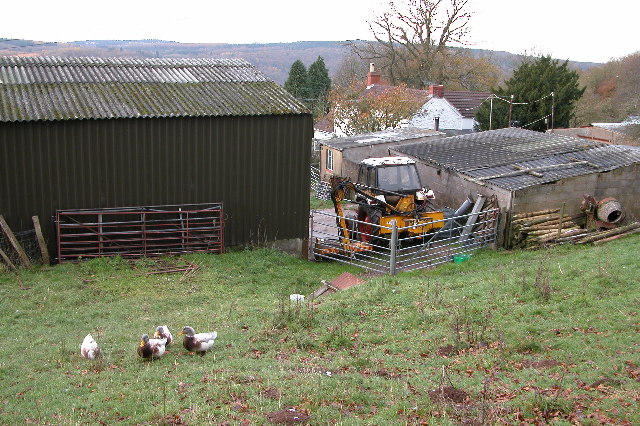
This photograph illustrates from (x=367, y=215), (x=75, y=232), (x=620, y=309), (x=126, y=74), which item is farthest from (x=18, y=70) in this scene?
(x=620, y=309)

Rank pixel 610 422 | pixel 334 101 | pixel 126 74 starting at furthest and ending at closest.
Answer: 1. pixel 334 101
2. pixel 126 74
3. pixel 610 422

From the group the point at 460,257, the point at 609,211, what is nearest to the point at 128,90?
the point at 460,257

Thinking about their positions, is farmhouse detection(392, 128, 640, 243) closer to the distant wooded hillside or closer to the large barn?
the large barn

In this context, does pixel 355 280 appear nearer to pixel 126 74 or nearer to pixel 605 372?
pixel 605 372

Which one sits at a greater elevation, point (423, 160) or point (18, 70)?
point (18, 70)

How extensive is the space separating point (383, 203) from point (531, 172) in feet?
17.4

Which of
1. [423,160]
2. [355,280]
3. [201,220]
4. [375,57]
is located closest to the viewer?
[355,280]

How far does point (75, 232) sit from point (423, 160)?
12.7 m

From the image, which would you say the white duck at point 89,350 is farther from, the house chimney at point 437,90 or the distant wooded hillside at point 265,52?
the distant wooded hillside at point 265,52

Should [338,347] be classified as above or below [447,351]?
below

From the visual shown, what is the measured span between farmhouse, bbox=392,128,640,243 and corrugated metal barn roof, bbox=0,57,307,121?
6.46m

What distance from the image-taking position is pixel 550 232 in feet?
61.7

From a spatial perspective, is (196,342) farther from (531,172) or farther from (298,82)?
(298,82)

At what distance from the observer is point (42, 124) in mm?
16641
